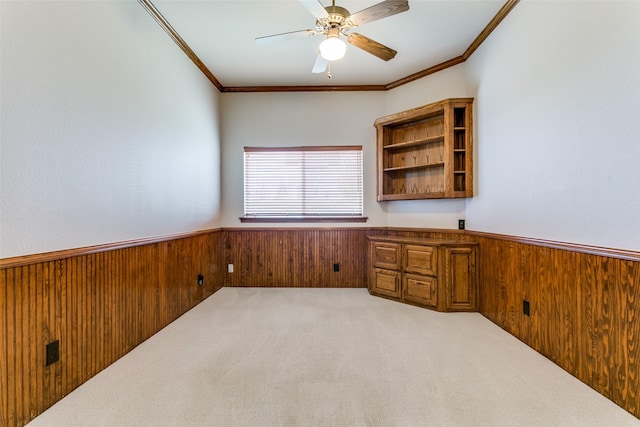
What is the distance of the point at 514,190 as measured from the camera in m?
2.42

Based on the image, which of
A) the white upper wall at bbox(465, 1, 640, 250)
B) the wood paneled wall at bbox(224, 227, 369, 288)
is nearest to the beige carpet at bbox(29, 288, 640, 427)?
the white upper wall at bbox(465, 1, 640, 250)

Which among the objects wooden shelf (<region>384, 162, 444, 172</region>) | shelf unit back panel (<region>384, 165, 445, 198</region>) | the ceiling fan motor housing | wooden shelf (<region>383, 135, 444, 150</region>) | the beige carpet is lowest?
the beige carpet

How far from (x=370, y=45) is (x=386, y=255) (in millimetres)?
2247

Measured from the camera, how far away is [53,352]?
5.06ft

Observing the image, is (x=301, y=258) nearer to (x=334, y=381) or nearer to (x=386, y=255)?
(x=386, y=255)

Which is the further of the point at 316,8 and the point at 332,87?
the point at 332,87

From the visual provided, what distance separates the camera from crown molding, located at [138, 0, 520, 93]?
2418 mm

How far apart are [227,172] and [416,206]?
2715 millimetres

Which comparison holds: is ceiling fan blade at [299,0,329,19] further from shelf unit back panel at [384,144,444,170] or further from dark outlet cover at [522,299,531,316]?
dark outlet cover at [522,299,531,316]

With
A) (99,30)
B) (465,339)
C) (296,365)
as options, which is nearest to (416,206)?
(465,339)

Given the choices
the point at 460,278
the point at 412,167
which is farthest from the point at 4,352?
the point at 412,167

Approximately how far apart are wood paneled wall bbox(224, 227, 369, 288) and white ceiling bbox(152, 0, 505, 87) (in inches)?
82.5

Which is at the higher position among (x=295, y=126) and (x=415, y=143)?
(x=295, y=126)

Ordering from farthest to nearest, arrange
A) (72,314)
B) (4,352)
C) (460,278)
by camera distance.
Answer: (460,278)
(72,314)
(4,352)
